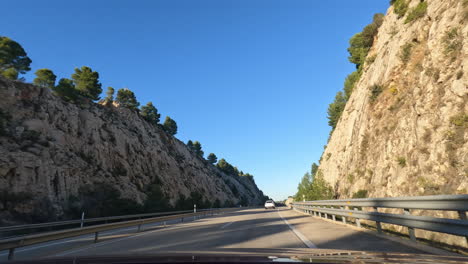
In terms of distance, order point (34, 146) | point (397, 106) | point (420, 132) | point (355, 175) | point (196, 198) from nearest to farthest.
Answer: point (420, 132), point (397, 106), point (355, 175), point (34, 146), point (196, 198)

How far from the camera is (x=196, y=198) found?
48594mm

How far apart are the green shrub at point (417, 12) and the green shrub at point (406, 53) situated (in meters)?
2.57

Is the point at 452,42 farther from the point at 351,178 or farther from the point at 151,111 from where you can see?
the point at 151,111

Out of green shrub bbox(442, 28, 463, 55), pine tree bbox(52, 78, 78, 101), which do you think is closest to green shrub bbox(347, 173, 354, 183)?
green shrub bbox(442, 28, 463, 55)

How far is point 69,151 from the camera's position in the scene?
30562 millimetres

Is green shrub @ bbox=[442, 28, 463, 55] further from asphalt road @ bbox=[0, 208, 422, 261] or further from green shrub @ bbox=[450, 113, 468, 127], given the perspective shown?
asphalt road @ bbox=[0, 208, 422, 261]

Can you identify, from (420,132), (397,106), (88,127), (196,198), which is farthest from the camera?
(196,198)

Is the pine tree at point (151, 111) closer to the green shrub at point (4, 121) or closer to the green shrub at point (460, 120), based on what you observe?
the green shrub at point (4, 121)

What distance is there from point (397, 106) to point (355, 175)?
256 inches

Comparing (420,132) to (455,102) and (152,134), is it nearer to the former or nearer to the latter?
(455,102)

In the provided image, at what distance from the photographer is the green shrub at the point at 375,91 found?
77.6ft

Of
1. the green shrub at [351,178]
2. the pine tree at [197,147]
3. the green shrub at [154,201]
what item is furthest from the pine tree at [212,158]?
the green shrub at [351,178]

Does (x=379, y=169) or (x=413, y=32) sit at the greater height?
(x=413, y=32)

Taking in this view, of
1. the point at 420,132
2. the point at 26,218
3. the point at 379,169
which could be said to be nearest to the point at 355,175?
the point at 379,169
